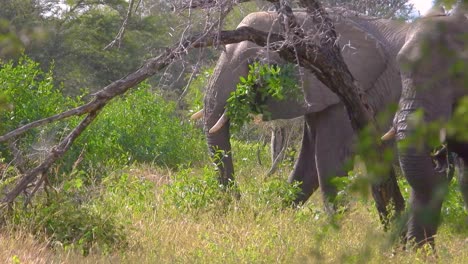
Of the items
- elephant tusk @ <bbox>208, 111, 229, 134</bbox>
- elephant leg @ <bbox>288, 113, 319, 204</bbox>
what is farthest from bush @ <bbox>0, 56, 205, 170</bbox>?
elephant leg @ <bbox>288, 113, 319, 204</bbox>

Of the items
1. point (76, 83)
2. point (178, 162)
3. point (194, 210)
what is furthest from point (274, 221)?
point (76, 83)

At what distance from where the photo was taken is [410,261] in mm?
4855

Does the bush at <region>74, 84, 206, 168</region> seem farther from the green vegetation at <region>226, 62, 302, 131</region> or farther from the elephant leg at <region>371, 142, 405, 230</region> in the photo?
the elephant leg at <region>371, 142, 405, 230</region>

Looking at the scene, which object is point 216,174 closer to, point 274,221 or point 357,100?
point 274,221

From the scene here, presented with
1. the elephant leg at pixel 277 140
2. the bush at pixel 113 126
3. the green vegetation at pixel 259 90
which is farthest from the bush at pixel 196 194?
the elephant leg at pixel 277 140

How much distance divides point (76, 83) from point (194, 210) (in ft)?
37.8

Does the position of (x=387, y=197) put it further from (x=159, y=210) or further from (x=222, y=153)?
(x=222, y=153)

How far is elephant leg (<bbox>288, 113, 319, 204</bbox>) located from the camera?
7.97 m

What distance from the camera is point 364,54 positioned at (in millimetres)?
7824

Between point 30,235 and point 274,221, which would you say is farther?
point 274,221

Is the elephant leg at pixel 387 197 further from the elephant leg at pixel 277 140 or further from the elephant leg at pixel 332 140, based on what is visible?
the elephant leg at pixel 277 140

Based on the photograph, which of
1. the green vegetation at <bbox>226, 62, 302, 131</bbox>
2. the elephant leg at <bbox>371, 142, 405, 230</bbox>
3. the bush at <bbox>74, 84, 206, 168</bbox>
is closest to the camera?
the elephant leg at <bbox>371, 142, 405, 230</bbox>

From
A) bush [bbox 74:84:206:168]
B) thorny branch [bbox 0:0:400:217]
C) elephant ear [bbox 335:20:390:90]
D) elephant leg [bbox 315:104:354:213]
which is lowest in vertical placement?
bush [bbox 74:84:206:168]

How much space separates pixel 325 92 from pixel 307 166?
829 millimetres
